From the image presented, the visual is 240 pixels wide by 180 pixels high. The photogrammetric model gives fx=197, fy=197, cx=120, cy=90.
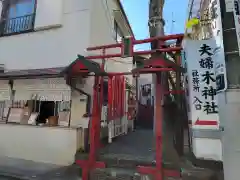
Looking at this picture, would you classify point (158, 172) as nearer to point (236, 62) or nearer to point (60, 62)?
point (236, 62)

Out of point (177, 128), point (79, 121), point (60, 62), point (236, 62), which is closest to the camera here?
point (236, 62)

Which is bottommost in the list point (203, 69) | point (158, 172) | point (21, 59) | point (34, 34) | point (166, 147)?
point (158, 172)

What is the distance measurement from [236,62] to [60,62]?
6.66 m

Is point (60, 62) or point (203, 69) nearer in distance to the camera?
point (203, 69)

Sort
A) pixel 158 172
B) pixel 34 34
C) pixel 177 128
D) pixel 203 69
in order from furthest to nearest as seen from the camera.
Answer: pixel 34 34
pixel 177 128
pixel 158 172
pixel 203 69

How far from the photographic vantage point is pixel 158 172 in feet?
17.1

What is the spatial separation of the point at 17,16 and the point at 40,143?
6.21m

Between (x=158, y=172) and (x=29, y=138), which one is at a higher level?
(x=29, y=138)

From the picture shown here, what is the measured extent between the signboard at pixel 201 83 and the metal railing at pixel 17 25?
729 cm

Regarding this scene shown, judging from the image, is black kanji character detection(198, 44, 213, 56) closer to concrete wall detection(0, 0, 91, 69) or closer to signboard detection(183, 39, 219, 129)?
signboard detection(183, 39, 219, 129)

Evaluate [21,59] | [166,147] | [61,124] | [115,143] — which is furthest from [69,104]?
[166,147]

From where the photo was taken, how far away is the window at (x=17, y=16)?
29.9 ft

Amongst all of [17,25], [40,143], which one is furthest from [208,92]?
[17,25]

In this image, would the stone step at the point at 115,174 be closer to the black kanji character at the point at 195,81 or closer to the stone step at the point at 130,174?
the stone step at the point at 130,174
